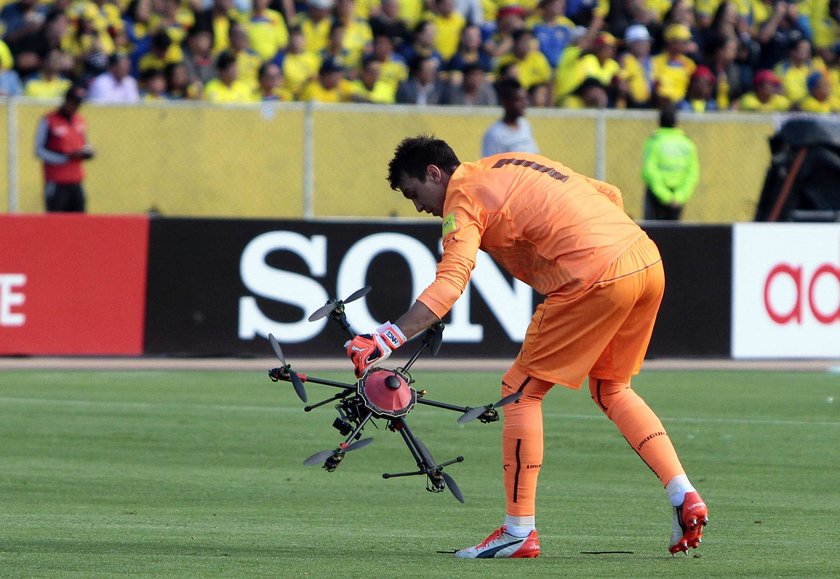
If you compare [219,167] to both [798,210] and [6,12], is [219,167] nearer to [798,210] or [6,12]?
[6,12]

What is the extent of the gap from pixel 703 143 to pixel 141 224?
26.3ft

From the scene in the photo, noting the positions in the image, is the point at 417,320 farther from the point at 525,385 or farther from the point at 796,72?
the point at 796,72

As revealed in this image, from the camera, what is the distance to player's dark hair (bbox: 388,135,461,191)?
280 inches

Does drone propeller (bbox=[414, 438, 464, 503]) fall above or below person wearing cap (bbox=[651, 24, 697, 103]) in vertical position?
below

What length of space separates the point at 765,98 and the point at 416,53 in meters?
4.72

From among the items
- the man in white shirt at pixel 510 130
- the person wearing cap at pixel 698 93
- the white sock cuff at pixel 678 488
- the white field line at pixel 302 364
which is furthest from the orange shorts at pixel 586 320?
the person wearing cap at pixel 698 93

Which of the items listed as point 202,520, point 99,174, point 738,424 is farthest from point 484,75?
point 202,520

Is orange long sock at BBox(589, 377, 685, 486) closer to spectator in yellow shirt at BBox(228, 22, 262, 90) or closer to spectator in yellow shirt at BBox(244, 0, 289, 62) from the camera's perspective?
spectator in yellow shirt at BBox(228, 22, 262, 90)

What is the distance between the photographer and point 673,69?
22172 mm

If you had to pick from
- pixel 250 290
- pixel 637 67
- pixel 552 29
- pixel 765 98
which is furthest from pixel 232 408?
pixel 765 98

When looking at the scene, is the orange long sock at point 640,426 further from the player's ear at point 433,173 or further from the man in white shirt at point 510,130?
the man in white shirt at point 510,130

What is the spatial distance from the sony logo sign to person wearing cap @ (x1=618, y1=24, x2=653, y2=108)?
592cm

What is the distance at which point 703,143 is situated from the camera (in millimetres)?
20984

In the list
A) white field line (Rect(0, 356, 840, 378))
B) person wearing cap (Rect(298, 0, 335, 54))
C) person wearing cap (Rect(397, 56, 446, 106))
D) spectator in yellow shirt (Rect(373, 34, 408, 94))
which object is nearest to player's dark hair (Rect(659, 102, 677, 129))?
person wearing cap (Rect(397, 56, 446, 106))
